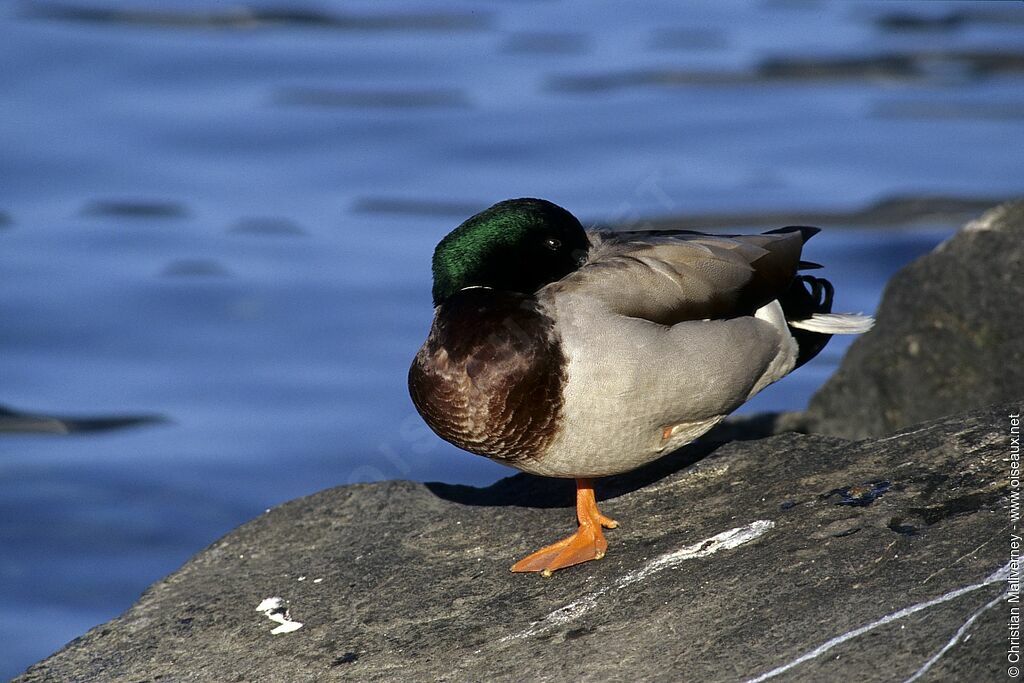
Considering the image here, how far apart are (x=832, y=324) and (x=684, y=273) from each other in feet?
2.07

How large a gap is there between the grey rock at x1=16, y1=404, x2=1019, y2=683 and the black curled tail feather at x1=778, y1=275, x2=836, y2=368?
295 mm

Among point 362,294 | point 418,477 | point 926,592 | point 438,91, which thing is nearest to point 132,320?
point 362,294

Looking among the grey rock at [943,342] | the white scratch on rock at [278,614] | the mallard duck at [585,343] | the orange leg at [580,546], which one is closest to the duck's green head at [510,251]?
the mallard duck at [585,343]

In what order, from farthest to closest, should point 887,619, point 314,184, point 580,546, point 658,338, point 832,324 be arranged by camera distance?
1. point 314,184
2. point 832,324
3. point 580,546
4. point 658,338
5. point 887,619

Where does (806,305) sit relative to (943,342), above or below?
above

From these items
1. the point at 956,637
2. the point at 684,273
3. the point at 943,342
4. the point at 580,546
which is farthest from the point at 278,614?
the point at 943,342

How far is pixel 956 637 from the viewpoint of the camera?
2.92 meters

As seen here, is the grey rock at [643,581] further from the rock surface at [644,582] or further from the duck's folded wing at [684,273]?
the duck's folded wing at [684,273]

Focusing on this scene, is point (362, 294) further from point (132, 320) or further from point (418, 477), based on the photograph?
point (418, 477)

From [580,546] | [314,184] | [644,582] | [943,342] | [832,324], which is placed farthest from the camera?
[314,184]

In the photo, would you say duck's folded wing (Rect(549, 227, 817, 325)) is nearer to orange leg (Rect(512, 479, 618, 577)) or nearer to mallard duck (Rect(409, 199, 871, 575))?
mallard duck (Rect(409, 199, 871, 575))

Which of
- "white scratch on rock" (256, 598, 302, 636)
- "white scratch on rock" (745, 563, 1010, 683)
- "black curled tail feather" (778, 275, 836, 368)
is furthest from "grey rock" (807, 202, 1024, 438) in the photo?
"white scratch on rock" (256, 598, 302, 636)

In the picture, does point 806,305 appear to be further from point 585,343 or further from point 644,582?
point 644,582

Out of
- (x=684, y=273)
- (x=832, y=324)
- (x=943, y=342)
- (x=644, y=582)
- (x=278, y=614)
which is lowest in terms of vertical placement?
(x=278, y=614)
